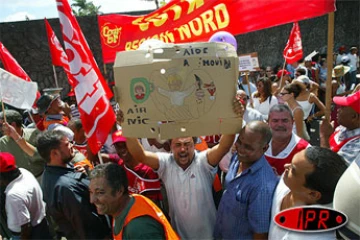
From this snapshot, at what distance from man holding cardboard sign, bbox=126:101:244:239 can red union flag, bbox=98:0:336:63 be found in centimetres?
135

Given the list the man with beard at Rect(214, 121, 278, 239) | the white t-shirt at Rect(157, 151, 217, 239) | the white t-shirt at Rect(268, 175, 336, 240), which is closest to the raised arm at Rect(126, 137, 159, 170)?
the white t-shirt at Rect(157, 151, 217, 239)

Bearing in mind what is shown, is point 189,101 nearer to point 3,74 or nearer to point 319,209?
point 319,209

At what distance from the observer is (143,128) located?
1831 mm

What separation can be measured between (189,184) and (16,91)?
2.28 meters

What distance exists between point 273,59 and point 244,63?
1253cm

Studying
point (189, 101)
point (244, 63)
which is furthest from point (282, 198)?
point (244, 63)

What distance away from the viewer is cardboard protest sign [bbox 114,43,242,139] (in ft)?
5.76

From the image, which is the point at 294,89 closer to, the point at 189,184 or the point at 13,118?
the point at 189,184

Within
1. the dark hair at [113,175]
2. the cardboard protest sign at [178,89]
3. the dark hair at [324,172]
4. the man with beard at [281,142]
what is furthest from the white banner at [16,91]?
the dark hair at [324,172]

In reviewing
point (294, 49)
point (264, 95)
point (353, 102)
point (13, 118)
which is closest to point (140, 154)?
point (353, 102)

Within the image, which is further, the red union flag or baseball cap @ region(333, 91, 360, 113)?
the red union flag

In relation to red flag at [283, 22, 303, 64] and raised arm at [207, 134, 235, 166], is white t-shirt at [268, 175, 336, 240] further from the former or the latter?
red flag at [283, 22, 303, 64]

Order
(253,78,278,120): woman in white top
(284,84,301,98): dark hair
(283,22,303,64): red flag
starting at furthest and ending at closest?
(283,22,303,64): red flag, (253,78,278,120): woman in white top, (284,84,301,98): dark hair

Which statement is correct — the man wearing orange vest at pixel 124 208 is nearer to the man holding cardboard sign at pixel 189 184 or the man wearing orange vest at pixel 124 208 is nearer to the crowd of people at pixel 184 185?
the crowd of people at pixel 184 185
